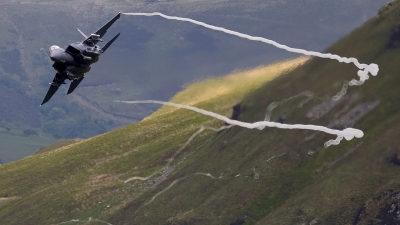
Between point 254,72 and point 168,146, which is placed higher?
point 254,72

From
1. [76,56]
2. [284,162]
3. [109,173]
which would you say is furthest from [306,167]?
[109,173]

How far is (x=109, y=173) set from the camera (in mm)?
181250

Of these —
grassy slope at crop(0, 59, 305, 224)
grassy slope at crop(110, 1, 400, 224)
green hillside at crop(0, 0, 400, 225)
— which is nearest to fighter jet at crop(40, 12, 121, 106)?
green hillside at crop(0, 0, 400, 225)

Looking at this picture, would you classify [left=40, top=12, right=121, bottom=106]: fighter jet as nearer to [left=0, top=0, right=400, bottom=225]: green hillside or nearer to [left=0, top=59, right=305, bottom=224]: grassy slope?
[left=0, top=0, right=400, bottom=225]: green hillside

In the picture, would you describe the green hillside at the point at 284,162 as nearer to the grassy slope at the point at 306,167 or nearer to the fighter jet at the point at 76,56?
the grassy slope at the point at 306,167

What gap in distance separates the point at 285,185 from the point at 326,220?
16.2 meters

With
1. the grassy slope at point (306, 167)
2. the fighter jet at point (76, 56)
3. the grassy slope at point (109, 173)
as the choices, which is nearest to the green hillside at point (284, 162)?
the grassy slope at point (306, 167)

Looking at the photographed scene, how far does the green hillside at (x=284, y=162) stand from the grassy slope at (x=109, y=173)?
18.1 inches

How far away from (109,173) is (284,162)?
55865mm

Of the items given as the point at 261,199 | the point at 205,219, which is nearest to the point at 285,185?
the point at 261,199

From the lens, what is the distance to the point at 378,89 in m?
134

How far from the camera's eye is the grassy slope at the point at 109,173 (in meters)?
154

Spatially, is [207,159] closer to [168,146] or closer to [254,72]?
[254,72]

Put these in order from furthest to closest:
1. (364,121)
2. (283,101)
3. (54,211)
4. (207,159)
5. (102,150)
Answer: (102,150) → (54,211) → (207,159) → (283,101) → (364,121)
